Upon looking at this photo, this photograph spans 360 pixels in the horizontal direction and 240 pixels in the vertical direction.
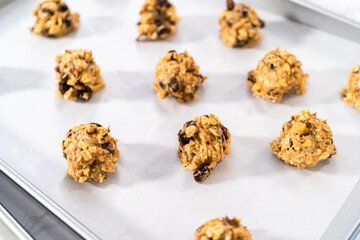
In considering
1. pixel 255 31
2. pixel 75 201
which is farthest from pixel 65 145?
pixel 255 31

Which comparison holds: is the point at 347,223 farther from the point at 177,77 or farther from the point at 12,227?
the point at 12,227

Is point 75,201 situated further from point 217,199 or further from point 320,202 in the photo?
point 320,202

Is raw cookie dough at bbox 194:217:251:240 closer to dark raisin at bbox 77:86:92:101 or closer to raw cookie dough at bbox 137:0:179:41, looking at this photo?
dark raisin at bbox 77:86:92:101

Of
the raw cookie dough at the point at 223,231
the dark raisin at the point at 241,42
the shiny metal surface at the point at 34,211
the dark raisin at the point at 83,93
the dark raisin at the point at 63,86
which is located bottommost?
the shiny metal surface at the point at 34,211

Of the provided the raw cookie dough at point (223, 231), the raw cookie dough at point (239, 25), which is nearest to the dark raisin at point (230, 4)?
the raw cookie dough at point (239, 25)

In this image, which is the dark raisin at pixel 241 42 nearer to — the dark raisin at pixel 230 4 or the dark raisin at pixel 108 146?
the dark raisin at pixel 230 4

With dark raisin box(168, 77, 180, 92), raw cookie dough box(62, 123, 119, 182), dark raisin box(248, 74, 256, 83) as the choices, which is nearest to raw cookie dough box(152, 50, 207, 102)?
dark raisin box(168, 77, 180, 92)

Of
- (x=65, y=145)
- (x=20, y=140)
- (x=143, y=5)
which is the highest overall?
(x=143, y=5)

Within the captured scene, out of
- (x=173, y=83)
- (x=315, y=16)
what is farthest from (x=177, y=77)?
(x=315, y=16)
